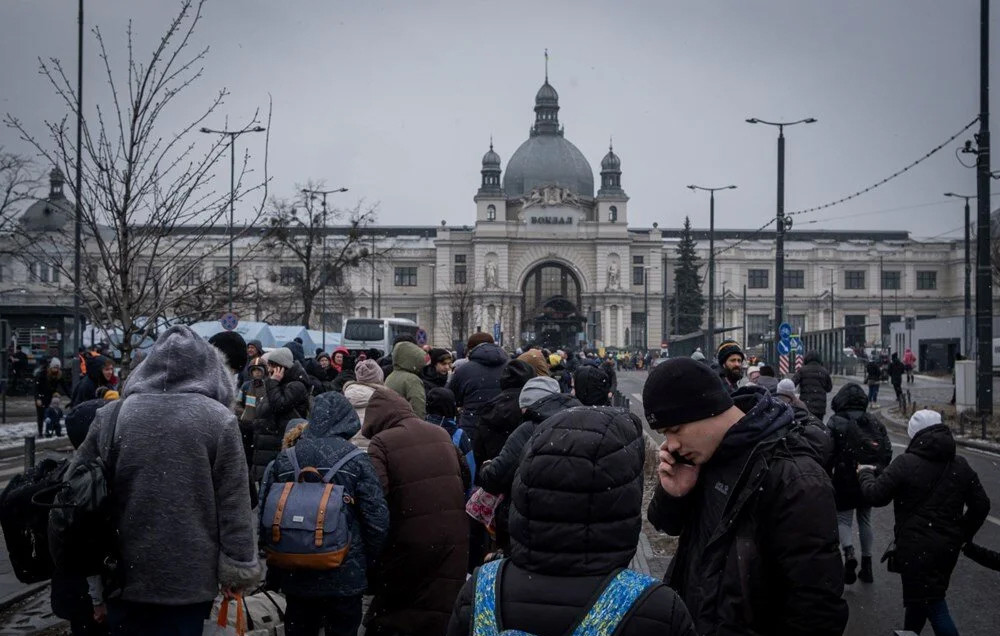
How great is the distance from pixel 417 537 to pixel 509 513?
102 inches

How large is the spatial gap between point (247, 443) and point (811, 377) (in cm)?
669

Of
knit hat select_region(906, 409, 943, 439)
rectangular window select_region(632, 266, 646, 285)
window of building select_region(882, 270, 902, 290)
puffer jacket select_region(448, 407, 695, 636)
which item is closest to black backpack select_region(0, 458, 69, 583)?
puffer jacket select_region(448, 407, 695, 636)

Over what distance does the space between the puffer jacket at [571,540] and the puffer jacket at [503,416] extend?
Answer: 17.5 feet

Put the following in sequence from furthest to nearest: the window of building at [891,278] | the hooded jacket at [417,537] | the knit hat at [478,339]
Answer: the window of building at [891,278], the knit hat at [478,339], the hooded jacket at [417,537]

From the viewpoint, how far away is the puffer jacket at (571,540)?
2.68 m

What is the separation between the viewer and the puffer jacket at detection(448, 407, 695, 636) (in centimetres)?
268

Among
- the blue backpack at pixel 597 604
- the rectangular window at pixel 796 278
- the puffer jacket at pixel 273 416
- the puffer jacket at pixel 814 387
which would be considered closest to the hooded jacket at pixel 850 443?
the puffer jacket at pixel 814 387

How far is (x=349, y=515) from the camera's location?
204 inches

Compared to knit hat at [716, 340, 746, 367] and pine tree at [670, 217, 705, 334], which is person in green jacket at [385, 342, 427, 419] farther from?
pine tree at [670, 217, 705, 334]

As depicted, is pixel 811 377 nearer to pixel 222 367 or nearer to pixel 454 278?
pixel 222 367

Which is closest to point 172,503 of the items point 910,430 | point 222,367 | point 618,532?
point 222,367

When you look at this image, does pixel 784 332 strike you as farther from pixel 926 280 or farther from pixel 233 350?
pixel 926 280

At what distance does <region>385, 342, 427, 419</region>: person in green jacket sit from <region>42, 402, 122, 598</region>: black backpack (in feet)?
17.4

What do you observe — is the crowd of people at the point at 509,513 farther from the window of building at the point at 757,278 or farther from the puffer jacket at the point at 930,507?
the window of building at the point at 757,278
